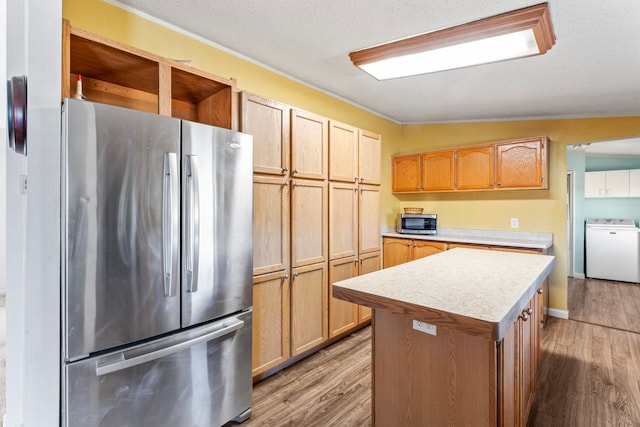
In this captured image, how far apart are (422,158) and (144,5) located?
→ 3.43 meters

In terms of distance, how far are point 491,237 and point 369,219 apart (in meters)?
1.74

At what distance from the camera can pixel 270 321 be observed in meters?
2.42

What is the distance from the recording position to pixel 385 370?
5.35ft

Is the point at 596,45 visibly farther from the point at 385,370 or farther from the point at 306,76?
the point at 385,370

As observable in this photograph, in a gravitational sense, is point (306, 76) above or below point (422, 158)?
→ above

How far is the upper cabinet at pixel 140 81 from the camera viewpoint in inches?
61.9

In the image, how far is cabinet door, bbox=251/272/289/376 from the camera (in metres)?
2.32

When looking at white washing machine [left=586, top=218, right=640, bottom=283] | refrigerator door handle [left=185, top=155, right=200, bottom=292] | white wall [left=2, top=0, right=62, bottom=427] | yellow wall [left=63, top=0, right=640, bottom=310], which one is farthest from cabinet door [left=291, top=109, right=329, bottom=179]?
white washing machine [left=586, top=218, right=640, bottom=283]

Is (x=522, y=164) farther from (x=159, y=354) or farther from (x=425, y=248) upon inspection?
(x=159, y=354)

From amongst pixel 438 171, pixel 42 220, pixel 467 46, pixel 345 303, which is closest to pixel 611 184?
pixel 438 171

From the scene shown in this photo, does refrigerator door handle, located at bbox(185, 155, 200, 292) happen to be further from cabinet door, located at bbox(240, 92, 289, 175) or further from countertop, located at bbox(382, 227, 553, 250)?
countertop, located at bbox(382, 227, 553, 250)

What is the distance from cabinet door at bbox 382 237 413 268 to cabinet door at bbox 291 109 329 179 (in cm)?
163

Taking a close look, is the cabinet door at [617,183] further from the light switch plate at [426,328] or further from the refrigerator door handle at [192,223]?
the refrigerator door handle at [192,223]

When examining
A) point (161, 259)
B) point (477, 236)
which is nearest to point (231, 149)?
point (161, 259)
